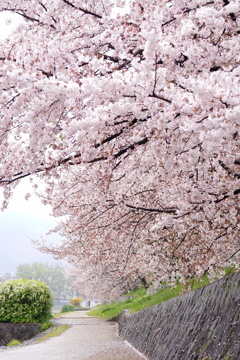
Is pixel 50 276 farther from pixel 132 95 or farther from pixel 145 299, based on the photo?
pixel 132 95

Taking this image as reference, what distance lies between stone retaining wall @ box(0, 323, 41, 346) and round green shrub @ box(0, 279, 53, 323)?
0.88ft

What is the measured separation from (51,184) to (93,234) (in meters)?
5.47

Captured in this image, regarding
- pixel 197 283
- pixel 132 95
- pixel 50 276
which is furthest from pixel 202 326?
pixel 50 276

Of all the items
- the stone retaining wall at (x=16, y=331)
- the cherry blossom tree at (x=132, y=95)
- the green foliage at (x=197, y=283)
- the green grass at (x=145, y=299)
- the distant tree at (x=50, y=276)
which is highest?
the distant tree at (x=50, y=276)

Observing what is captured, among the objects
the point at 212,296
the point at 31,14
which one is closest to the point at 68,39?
the point at 31,14

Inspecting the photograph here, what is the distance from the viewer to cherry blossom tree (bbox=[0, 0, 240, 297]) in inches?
126

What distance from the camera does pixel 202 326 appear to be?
4281mm

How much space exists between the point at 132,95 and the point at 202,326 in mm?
2570

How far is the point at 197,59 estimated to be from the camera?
13.6ft

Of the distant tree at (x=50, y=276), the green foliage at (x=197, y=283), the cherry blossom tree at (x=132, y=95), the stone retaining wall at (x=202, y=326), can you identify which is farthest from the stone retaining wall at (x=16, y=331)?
the distant tree at (x=50, y=276)

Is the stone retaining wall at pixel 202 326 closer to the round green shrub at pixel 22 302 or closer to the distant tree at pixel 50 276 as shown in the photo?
the round green shrub at pixel 22 302

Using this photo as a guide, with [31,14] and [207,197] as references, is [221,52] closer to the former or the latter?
[207,197]

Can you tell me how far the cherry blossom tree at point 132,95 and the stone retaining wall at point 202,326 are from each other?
1284 mm

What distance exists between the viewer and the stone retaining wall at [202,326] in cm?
351
